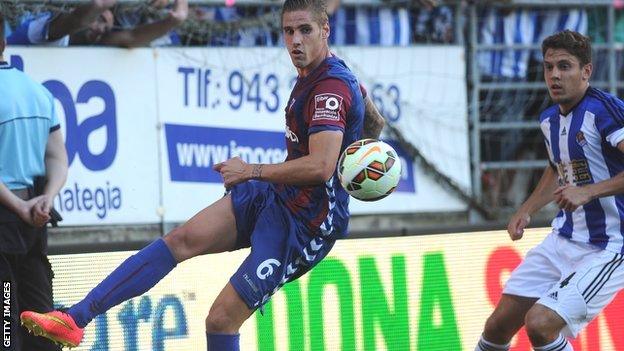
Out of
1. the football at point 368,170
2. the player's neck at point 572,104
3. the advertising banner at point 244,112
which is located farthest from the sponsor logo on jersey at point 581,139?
the advertising banner at point 244,112

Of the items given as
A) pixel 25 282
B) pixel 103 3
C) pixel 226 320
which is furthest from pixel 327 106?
pixel 103 3

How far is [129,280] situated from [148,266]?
4.9 inches

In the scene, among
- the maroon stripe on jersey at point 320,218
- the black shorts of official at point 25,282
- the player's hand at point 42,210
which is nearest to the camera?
the maroon stripe on jersey at point 320,218

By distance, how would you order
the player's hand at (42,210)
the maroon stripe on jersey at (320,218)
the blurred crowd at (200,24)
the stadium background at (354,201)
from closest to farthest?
the maroon stripe on jersey at (320,218), the player's hand at (42,210), the stadium background at (354,201), the blurred crowd at (200,24)

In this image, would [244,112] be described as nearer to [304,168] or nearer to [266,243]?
[266,243]

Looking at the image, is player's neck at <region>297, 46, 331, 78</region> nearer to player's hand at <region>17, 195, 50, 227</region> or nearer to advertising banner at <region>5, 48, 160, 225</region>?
player's hand at <region>17, 195, 50, 227</region>

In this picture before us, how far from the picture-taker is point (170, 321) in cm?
806

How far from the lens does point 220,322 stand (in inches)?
255

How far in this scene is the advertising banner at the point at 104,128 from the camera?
973 cm

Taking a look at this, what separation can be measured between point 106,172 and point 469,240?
301cm

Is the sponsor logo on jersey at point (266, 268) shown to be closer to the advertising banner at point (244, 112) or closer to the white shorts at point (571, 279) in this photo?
the white shorts at point (571, 279)

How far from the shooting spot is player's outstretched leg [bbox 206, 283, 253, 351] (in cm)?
648

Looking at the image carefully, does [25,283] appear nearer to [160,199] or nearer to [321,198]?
[321,198]

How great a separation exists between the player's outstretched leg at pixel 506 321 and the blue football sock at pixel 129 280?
82.4 inches
